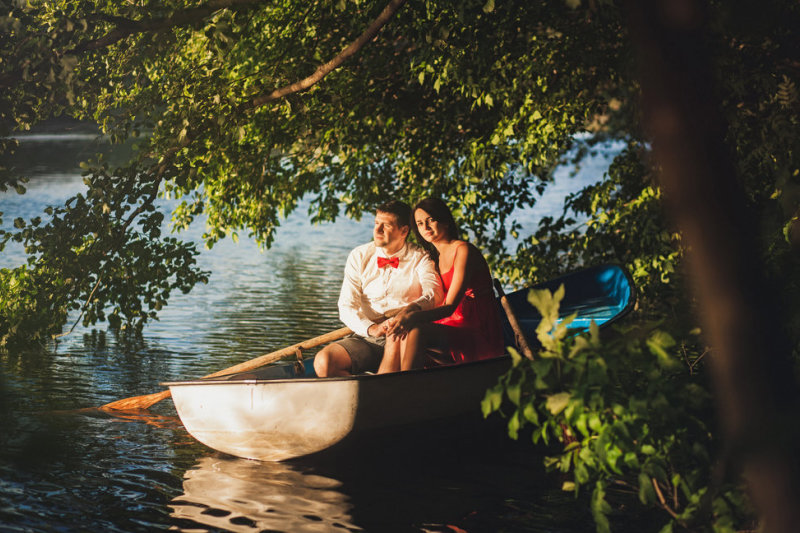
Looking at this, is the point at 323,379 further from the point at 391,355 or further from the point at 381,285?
the point at 381,285

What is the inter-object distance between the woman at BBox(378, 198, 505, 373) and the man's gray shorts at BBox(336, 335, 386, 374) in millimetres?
159

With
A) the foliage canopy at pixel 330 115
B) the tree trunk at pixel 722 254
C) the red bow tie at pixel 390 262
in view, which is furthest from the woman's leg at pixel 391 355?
the tree trunk at pixel 722 254

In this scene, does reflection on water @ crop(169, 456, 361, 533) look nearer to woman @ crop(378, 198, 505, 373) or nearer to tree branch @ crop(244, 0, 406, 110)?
woman @ crop(378, 198, 505, 373)

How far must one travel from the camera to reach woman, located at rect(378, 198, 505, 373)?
19.1ft

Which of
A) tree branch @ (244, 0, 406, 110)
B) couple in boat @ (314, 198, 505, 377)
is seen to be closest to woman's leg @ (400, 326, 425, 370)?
couple in boat @ (314, 198, 505, 377)

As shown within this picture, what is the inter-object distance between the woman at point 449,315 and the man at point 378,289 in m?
0.11

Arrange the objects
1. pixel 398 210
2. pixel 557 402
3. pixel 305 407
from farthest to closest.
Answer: pixel 398 210 < pixel 305 407 < pixel 557 402

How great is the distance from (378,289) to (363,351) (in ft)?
1.44

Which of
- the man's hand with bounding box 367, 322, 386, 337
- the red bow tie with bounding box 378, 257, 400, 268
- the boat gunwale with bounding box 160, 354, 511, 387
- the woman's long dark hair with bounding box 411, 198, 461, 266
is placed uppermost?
the woman's long dark hair with bounding box 411, 198, 461, 266

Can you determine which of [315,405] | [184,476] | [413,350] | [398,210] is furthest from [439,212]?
[184,476]

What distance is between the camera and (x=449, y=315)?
231 inches

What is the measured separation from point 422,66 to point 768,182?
3.38 meters

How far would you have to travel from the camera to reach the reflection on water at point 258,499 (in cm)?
490

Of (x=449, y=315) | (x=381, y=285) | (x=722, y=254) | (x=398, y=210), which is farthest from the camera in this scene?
(x=381, y=285)
